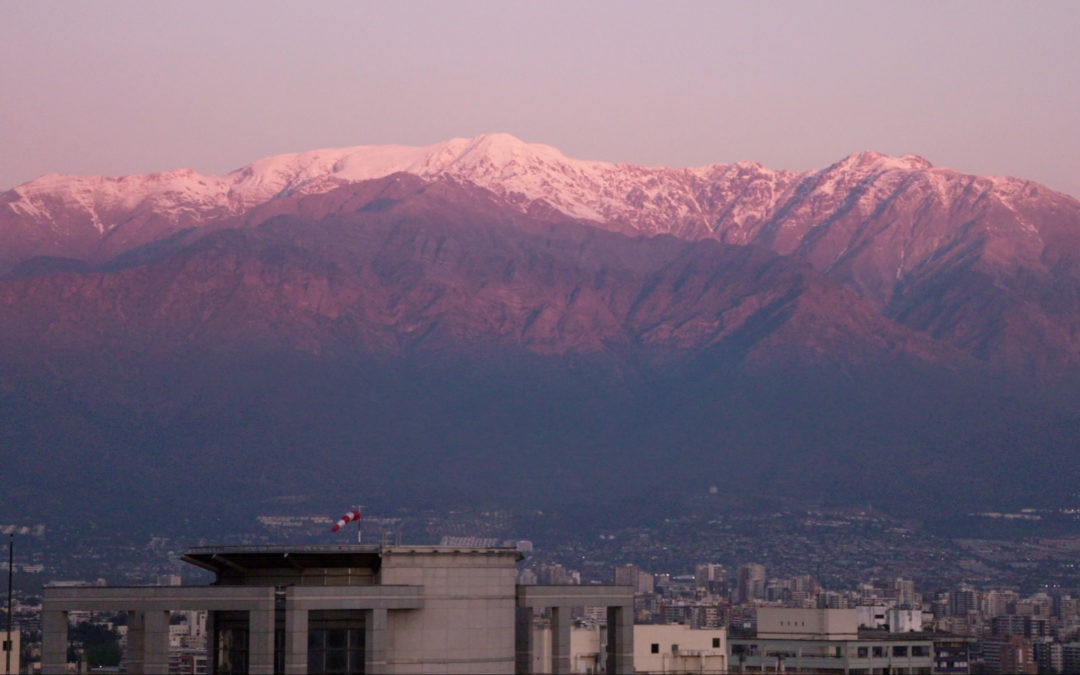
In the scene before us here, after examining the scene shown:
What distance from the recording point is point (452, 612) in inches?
2003

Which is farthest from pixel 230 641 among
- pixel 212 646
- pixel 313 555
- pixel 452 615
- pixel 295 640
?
pixel 452 615

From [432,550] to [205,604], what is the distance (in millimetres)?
4524

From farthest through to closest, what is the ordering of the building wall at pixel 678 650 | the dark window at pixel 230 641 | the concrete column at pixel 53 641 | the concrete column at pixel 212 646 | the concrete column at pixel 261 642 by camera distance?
the building wall at pixel 678 650
the concrete column at pixel 212 646
the dark window at pixel 230 641
the concrete column at pixel 53 641
the concrete column at pixel 261 642

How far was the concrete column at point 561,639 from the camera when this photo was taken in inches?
2160

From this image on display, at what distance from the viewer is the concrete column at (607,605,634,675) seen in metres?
55.3

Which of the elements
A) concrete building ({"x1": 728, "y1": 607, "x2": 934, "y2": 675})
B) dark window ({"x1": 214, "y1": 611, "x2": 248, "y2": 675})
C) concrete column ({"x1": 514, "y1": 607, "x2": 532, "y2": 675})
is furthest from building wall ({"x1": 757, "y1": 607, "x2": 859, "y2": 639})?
dark window ({"x1": 214, "y1": 611, "x2": 248, "y2": 675})

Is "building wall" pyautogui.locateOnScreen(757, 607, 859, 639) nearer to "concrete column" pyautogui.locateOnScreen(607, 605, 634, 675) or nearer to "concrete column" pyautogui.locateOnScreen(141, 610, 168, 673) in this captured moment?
"concrete column" pyautogui.locateOnScreen(607, 605, 634, 675)

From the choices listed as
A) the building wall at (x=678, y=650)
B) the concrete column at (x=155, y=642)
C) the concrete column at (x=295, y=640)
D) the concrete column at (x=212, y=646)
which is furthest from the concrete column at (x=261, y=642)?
the building wall at (x=678, y=650)

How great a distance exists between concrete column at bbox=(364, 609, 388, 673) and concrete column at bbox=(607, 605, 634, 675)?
711cm

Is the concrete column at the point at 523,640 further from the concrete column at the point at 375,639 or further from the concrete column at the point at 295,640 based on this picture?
the concrete column at the point at 295,640

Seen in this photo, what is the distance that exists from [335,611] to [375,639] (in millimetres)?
1055

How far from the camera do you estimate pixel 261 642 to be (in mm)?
49031

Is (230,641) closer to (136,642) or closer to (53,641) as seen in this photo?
(136,642)

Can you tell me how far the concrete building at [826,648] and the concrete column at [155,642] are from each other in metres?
71.2
